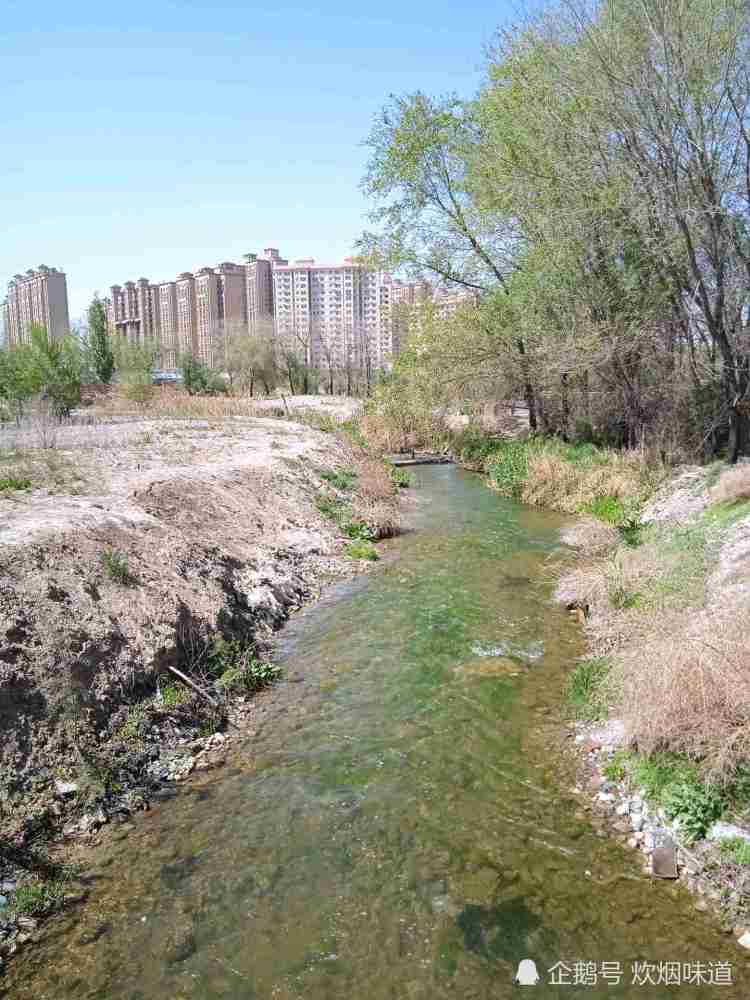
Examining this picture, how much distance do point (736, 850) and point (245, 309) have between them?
105 m

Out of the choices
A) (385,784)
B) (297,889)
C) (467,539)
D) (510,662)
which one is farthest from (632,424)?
(297,889)

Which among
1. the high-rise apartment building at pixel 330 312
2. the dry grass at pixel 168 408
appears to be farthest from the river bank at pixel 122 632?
the high-rise apartment building at pixel 330 312

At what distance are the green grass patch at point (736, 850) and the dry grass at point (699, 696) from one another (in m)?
0.46

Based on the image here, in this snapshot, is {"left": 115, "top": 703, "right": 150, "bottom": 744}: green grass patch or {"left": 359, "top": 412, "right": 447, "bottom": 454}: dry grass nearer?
{"left": 115, "top": 703, "right": 150, "bottom": 744}: green grass patch

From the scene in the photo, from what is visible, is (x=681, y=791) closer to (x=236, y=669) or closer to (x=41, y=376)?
(x=236, y=669)

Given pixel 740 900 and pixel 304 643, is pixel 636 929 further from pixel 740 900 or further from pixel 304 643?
Answer: pixel 304 643

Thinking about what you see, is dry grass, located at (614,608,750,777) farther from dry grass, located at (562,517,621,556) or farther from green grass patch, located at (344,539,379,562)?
green grass patch, located at (344,539,379,562)

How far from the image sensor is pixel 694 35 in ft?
44.7

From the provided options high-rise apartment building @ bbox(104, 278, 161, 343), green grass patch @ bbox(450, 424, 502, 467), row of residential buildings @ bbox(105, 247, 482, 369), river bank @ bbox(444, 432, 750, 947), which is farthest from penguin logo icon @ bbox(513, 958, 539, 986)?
high-rise apartment building @ bbox(104, 278, 161, 343)

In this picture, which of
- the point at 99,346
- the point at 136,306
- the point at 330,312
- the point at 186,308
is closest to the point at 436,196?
the point at 99,346

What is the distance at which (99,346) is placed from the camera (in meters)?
52.1

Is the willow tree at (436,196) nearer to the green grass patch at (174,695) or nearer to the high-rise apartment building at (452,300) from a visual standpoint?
the high-rise apartment building at (452,300)

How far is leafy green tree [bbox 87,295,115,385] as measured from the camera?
169 feet

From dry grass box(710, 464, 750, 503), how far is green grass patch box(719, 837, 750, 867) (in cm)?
810
